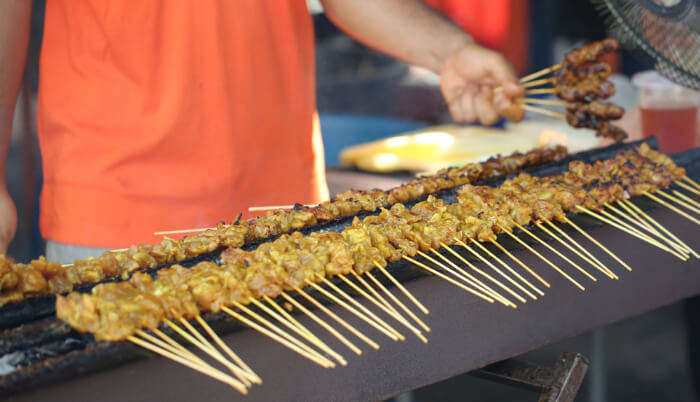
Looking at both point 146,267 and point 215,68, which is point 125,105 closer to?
point 215,68

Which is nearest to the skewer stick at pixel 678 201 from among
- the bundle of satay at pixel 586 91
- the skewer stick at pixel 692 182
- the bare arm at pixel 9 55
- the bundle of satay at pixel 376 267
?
the bundle of satay at pixel 376 267

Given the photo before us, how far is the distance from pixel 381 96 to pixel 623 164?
455 cm

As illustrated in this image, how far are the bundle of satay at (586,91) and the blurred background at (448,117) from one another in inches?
47.7

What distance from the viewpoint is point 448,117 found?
22.9ft

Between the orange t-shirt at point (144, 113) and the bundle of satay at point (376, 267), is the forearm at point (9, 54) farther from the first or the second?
the bundle of satay at point (376, 267)

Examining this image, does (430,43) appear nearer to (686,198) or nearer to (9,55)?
(686,198)

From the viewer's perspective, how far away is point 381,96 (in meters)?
7.29

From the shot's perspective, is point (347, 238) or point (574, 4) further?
point (574, 4)

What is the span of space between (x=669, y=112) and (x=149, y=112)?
3254 millimetres

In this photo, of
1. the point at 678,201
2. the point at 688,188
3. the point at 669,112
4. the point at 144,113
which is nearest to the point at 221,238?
the point at 144,113

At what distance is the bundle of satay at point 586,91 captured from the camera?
338 cm

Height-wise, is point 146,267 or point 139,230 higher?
A: point 146,267

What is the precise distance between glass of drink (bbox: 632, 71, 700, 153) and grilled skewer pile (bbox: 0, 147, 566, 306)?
4.21 feet

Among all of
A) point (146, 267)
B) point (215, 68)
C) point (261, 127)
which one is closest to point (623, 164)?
point (261, 127)
